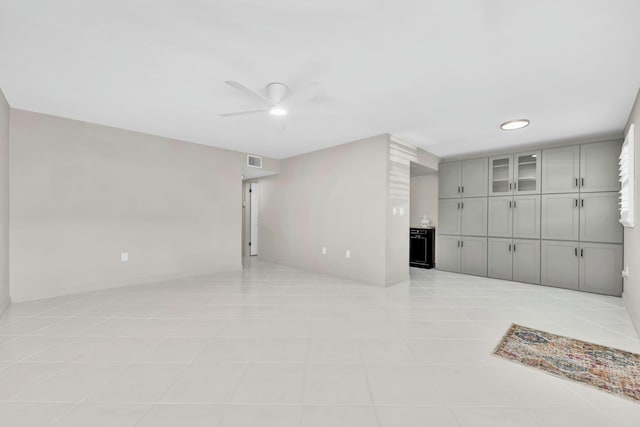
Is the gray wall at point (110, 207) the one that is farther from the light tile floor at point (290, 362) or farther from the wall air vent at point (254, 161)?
the light tile floor at point (290, 362)

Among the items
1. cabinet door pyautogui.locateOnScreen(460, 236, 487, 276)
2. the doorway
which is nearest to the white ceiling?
cabinet door pyautogui.locateOnScreen(460, 236, 487, 276)

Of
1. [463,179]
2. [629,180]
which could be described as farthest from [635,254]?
[463,179]

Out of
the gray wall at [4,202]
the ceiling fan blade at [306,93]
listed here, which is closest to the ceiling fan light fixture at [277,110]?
the ceiling fan blade at [306,93]

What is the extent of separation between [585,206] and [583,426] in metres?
3.93

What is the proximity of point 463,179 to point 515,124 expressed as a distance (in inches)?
73.7

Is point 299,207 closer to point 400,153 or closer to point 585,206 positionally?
point 400,153

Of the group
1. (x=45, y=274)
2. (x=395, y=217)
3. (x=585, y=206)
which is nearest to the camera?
(x=45, y=274)

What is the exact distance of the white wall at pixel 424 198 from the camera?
591 centimetres

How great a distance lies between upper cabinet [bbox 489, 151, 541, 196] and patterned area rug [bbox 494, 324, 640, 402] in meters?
2.91

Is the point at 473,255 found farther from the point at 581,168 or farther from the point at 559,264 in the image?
the point at 581,168

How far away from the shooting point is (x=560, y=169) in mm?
4375

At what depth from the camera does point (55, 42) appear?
2.03m

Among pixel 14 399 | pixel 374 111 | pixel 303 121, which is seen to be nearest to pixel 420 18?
pixel 374 111

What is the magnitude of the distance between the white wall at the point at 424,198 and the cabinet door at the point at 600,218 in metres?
2.28
